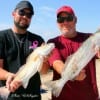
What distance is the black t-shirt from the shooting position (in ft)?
24.7

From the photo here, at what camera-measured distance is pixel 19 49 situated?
757 cm

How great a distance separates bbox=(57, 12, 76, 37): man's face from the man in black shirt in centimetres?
46

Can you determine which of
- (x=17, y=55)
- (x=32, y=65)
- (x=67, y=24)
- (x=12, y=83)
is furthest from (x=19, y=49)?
(x=67, y=24)

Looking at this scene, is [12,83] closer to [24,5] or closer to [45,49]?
[45,49]

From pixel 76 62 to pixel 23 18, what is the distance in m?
1.24

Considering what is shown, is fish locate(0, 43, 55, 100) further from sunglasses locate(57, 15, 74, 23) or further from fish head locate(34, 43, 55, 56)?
sunglasses locate(57, 15, 74, 23)

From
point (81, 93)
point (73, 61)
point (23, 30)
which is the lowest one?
point (81, 93)

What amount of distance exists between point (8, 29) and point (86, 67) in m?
1.52

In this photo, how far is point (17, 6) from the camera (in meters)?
7.87

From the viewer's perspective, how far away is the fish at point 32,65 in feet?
23.8

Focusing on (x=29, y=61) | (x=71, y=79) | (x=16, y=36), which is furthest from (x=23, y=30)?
(x=71, y=79)

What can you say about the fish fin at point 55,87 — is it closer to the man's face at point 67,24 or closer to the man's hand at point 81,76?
the man's hand at point 81,76

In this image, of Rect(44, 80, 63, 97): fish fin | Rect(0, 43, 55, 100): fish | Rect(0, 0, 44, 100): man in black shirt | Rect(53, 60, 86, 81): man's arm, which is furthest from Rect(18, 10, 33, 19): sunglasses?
Rect(44, 80, 63, 97): fish fin

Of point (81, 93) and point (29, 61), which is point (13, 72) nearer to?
point (29, 61)
